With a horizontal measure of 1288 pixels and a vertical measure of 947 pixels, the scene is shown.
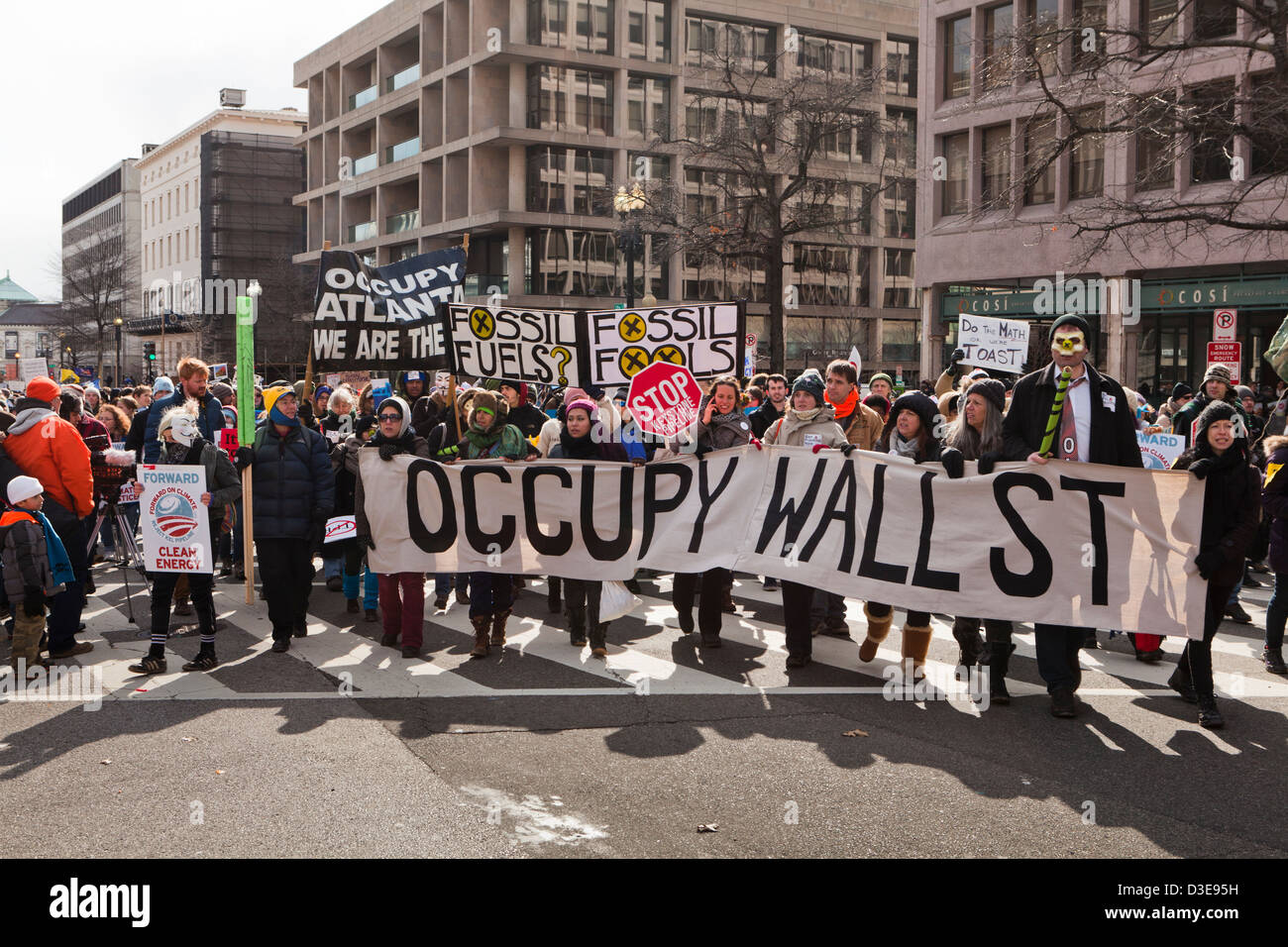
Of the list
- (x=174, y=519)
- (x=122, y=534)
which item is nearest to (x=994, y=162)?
(x=122, y=534)

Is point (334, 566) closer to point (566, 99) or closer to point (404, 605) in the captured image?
point (404, 605)

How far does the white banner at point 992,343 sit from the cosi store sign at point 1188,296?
17.4 m

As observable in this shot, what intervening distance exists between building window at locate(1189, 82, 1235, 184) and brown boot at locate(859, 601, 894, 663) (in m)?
12.9

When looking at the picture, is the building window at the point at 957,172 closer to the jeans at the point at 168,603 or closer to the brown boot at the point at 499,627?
the brown boot at the point at 499,627

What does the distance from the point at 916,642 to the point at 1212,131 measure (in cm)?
1663

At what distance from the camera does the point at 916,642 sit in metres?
8.06

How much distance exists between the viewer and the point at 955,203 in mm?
37312

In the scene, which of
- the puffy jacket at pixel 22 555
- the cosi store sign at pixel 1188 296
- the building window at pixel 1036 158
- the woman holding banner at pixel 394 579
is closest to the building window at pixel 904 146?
A: the building window at pixel 1036 158

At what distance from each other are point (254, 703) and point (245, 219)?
86.0m

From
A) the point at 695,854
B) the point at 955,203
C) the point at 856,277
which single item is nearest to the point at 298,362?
the point at 856,277

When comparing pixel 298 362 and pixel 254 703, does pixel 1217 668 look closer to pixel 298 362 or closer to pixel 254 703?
pixel 254 703

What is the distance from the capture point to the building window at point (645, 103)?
174 ft

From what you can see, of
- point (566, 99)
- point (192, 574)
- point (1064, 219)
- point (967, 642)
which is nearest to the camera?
point (967, 642)

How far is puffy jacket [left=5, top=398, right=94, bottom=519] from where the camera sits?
8.77 m
